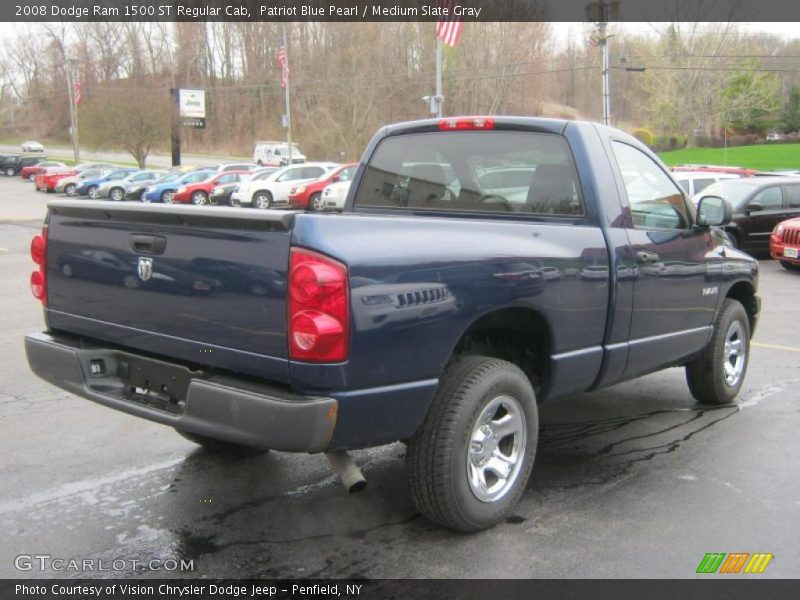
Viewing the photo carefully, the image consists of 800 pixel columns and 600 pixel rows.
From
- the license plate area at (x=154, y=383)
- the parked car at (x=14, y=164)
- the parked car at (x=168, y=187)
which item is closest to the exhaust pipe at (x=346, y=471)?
the license plate area at (x=154, y=383)

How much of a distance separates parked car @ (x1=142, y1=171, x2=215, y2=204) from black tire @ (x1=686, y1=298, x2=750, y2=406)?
31.2m

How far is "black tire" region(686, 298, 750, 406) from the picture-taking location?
5684 mm

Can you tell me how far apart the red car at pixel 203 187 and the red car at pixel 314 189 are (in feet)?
16.3

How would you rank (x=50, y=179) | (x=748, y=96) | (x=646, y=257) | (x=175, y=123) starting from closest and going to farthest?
(x=646, y=257) < (x=50, y=179) < (x=175, y=123) < (x=748, y=96)

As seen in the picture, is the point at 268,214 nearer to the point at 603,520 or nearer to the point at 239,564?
the point at 239,564

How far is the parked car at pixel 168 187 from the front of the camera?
35.0 metres

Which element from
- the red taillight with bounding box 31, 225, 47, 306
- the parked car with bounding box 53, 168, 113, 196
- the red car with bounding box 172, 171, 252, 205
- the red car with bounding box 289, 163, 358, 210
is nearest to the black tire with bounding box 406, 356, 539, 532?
the red taillight with bounding box 31, 225, 47, 306

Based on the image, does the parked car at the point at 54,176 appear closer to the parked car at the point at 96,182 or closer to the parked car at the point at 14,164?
the parked car at the point at 96,182

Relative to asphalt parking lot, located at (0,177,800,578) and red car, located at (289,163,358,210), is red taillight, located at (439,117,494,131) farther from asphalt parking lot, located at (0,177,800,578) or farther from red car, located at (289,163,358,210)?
red car, located at (289,163,358,210)

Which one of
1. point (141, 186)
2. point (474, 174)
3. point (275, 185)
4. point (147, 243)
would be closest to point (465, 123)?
point (474, 174)

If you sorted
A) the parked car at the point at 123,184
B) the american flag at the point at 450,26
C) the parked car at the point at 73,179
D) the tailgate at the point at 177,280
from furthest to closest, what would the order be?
the parked car at the point at 73,179 < the parked car at the point at 123,184 < the american flag at the point at 450,26 < the tailgate at the point at 177,280

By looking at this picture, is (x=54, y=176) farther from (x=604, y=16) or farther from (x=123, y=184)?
(x=604, y=16)

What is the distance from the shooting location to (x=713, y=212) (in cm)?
516

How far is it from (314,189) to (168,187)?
8.86 meters
